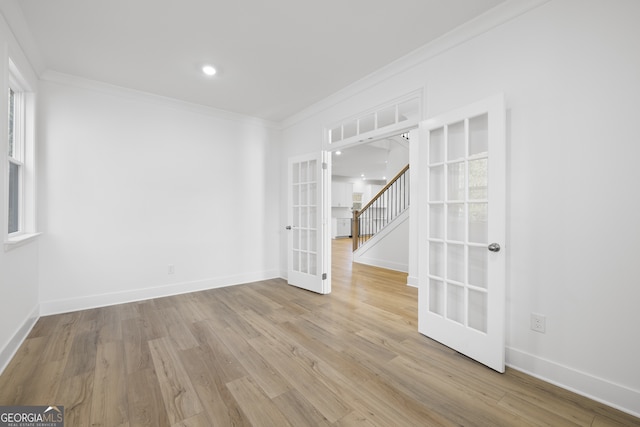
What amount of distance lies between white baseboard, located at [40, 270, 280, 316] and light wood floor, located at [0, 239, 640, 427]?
0.12m

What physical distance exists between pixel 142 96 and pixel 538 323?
15.9 feet

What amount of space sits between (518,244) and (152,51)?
369 centimetres

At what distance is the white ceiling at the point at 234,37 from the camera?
6.70 ft

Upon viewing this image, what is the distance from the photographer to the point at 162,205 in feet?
12.0

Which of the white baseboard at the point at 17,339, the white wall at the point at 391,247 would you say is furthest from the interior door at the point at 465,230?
the white baseboard at the point at 17,339

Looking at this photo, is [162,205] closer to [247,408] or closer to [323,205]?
[323,205]

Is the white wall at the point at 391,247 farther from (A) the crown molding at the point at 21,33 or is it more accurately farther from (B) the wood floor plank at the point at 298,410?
(A) the crown molding at the point at 21,33

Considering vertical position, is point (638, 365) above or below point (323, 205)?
below

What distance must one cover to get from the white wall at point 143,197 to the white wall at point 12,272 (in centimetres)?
38

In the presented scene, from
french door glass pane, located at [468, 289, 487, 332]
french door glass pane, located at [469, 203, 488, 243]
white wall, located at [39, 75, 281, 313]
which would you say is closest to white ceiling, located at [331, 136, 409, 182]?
white wall, located at [39, 75, 281, 313]

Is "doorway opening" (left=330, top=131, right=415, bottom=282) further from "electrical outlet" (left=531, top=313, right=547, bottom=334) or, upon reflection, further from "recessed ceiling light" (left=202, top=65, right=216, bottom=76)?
"electrical outlet" (left=531, top=313, right=547, bottom=334)

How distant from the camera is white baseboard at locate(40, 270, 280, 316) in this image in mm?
2999

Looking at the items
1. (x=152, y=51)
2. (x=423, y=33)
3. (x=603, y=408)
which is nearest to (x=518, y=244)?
(x=603, y=408)

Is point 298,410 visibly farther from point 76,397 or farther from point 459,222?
point 459,222
